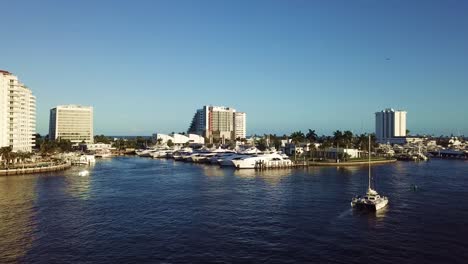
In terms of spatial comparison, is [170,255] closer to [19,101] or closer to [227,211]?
[227,211]

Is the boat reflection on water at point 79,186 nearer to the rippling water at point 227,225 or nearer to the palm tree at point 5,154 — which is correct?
the rippling water at point 227,225

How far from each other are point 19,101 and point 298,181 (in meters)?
115

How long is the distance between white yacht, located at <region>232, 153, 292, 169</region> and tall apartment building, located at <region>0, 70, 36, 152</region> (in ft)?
281

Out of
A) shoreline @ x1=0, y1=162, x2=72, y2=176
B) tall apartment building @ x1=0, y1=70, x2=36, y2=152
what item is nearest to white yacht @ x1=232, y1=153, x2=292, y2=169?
shoreline @ x1=0, y1=162, x2=72, y2=176

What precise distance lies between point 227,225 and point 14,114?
12740cm

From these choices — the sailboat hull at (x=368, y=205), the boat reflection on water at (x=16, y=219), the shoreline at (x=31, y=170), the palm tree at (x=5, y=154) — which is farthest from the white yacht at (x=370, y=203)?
the palm tree at (x=5, y=154)

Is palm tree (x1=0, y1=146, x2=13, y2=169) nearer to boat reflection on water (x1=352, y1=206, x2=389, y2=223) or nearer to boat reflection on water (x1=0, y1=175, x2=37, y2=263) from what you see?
boat reflection on water (x1=0, y1=175, x2=37, y2=263)

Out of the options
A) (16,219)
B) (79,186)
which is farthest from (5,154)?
(16,219)

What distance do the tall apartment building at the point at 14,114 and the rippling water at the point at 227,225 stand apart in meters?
62.6

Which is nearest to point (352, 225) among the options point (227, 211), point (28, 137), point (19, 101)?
point (227, 211)

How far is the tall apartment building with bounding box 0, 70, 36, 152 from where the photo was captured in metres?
143

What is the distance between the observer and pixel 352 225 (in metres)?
54.8

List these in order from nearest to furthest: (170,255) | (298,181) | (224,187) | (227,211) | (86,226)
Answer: (170,255)
(86,226)
(227,211)
(224,187)
(298,181)

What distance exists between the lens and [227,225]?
179ft
